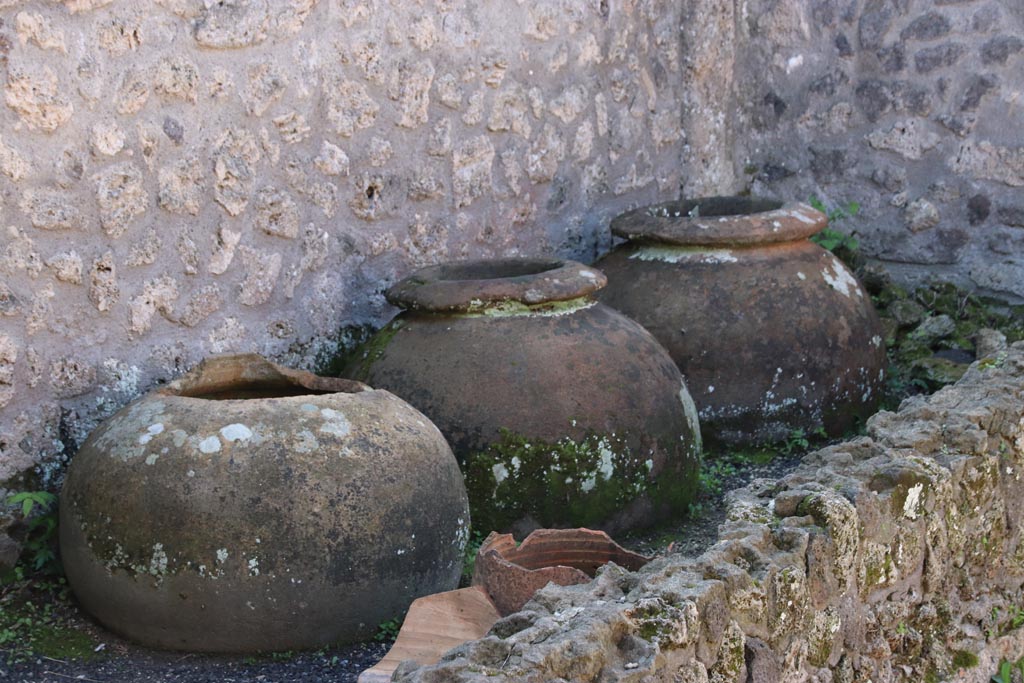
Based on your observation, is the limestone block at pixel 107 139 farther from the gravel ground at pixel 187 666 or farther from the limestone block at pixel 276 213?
the gravel ground at pixel 187 666

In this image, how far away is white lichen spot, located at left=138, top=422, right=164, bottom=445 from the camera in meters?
3.14

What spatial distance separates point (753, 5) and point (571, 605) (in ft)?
16.0

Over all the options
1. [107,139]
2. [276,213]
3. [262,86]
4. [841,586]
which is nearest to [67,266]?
[107,139]

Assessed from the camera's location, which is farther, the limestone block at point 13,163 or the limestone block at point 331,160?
the limestone block at point 331,160

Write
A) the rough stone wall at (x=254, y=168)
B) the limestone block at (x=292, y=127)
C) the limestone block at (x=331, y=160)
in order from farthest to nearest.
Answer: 1. the limestone block at (x=331, y=160)
2. the limestone block at (x=292, y=127)
3. the rough stone wall at (x=254, y=168)

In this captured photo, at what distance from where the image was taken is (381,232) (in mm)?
4477

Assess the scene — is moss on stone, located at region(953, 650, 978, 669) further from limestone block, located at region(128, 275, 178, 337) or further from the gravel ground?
limestone block, located at region(128, 275, 178, 337)

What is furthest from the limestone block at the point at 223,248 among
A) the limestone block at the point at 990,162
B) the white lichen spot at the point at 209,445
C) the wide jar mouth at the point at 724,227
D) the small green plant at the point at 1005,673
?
the limestone block at the point at 990,162

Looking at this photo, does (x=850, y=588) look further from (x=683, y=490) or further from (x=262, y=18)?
(x=262, y=18)

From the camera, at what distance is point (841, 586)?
8.43 ft

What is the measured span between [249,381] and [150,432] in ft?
1.79

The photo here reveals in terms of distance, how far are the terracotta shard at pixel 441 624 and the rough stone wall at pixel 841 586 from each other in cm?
41

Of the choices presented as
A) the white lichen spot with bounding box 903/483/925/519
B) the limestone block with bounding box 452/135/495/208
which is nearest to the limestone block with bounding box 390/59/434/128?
the limestone block with bounding box 452/135/495/208

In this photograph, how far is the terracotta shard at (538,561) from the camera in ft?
9.20
